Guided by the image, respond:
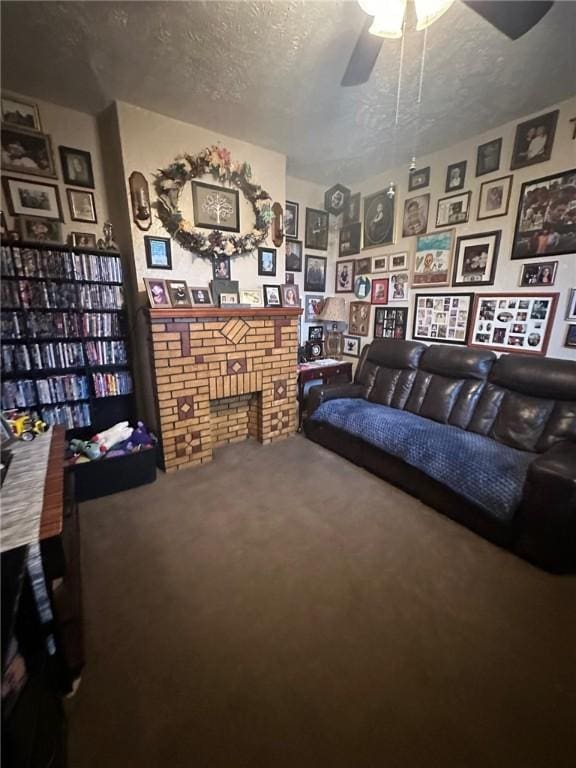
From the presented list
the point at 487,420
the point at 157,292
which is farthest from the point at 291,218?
the point at 487,420

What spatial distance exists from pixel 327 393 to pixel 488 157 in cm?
233

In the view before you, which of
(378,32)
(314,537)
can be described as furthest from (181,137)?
(314,537)

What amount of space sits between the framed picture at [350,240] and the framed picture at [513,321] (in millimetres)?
1520

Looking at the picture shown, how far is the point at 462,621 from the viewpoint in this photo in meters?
1.34

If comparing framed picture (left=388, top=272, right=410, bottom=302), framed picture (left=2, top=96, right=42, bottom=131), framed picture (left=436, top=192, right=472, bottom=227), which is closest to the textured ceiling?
framed picture (left=2, top=96, right=42, bottom=131)

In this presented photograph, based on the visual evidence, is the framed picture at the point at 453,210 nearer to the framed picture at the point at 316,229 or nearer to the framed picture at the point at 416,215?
the framed picture at the point at 416,215

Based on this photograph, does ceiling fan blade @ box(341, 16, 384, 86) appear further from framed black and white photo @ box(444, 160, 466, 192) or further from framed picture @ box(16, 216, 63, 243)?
framed picture @ box(16, 216, 63, 243)

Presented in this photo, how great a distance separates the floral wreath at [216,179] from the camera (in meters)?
2.29

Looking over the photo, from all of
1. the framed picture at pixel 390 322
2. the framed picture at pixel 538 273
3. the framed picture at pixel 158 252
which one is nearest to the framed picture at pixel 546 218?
the framed picture at pixel 538 273

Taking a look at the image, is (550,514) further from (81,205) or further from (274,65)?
(81,205)

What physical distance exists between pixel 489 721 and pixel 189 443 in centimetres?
225

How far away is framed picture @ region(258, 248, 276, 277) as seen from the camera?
289 centimetres

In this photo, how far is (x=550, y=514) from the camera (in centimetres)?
150

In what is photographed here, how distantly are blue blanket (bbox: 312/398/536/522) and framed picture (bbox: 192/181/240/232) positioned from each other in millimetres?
1854
